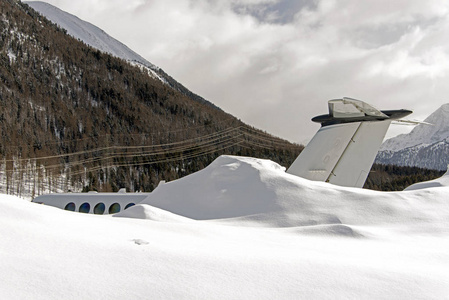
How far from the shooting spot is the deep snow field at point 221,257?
404 cm

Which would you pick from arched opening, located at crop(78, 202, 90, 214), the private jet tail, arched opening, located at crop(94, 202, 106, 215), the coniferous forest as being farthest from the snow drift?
the coniferous forest

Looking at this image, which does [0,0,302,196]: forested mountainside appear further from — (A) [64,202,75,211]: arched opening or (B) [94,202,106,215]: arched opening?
(B) [94,202,106,215]: arched opening

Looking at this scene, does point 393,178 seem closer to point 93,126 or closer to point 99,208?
point 93,126

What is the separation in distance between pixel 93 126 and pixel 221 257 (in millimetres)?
98047

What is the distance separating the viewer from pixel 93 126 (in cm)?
9806

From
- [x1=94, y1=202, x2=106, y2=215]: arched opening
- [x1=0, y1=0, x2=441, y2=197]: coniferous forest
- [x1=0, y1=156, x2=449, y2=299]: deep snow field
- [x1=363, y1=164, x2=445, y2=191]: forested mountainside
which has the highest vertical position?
[x1=0, y1=0, x2=441, y2=197]: coniferous forest

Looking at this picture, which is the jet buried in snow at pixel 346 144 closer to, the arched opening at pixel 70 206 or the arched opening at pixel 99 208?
the arched opening at pixel 99 208

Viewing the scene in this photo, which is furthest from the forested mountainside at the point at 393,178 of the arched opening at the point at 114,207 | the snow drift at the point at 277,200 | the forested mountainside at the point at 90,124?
the snow drift at the point at 277,200

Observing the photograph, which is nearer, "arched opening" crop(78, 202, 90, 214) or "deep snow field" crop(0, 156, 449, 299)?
"deep snow field" crop(0, 156, 449, 299)

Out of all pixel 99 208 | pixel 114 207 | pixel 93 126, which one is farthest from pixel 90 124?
pixel 114 207

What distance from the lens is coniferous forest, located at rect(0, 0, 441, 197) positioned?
74875 mm

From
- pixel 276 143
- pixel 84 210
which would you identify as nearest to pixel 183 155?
pixel 276 143

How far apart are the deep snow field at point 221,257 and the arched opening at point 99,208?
795 cm

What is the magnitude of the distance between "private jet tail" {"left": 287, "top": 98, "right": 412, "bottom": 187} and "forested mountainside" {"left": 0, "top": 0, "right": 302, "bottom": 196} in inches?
2147
